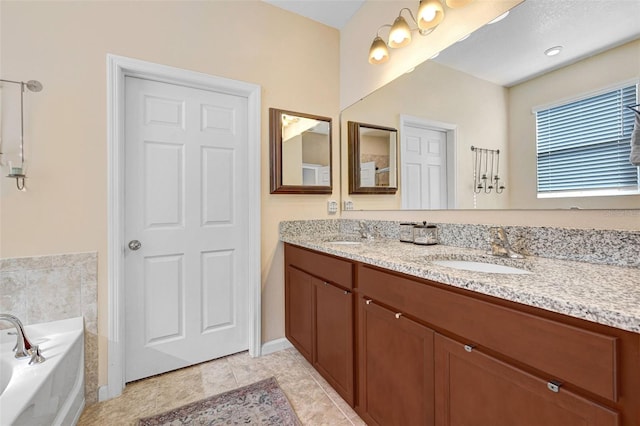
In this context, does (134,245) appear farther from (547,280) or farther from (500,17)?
(500,17)

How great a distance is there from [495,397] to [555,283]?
37cm

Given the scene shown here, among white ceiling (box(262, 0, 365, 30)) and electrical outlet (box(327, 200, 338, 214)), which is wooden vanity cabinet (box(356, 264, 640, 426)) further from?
white ceiling (box(262, 0, 365, 30))

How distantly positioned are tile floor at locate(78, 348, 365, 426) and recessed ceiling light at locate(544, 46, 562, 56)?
1.93 metres

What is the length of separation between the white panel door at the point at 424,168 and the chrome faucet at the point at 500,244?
0.38m

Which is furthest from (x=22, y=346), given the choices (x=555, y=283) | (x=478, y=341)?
(x=555, y=283)

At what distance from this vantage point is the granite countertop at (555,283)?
59 centimetres

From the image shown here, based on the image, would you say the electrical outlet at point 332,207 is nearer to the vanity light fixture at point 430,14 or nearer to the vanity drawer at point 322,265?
the vanity drawer at point 322,265

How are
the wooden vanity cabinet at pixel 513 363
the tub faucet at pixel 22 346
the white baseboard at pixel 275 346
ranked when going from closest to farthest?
1. the wooden vanity cabinet at pixel 513 363
2. the tub faucet at pixel 22 346
3. the white baseboard at pixel 275 346

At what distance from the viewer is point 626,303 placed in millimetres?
603

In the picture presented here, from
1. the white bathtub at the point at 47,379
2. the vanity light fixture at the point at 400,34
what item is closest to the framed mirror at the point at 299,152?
the vanity light fixture at the point at 400,34

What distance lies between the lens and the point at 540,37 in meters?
1.16

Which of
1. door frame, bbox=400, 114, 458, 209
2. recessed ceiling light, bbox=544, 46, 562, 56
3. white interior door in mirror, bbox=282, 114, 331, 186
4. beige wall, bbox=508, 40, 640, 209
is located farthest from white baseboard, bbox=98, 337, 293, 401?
recessed ceiling light, bbox=544, 46, 562, 56

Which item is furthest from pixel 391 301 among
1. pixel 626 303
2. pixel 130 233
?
pixel 130 233

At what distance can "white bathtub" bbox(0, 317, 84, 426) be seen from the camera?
3.19 feet
